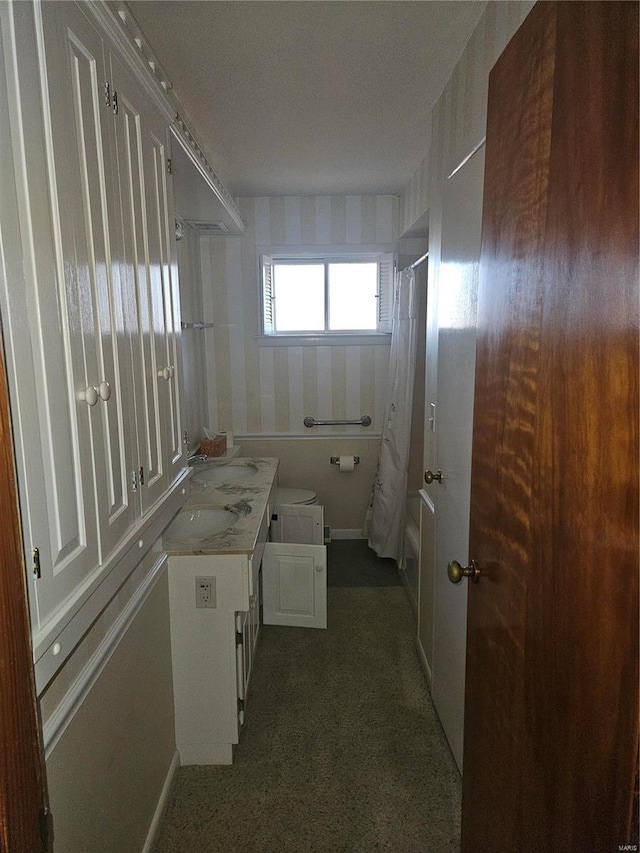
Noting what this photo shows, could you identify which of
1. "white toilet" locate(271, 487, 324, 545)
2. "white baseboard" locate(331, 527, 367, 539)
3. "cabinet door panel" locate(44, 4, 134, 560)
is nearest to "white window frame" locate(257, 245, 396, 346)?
"white toilet" locate(271, 487, 324, 545)

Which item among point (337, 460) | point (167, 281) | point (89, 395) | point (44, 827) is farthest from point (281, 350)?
point (44, 827)

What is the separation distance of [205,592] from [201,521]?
56 cm

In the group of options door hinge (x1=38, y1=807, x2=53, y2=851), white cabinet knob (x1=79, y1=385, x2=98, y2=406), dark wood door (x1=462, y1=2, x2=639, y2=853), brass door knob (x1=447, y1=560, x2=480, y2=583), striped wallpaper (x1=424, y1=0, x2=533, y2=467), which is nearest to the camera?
dark wood door (x1=462, y1=2, x2=639, y2=853)

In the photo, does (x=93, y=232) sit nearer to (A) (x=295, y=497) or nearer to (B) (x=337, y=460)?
(A) (x=295, y=497)

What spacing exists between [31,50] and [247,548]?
1.47m

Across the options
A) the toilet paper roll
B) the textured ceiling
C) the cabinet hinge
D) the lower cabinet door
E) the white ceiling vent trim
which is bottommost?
the lower cabinet door

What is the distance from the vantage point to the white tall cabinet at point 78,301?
80cm

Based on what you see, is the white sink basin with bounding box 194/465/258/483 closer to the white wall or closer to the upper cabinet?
the white wall

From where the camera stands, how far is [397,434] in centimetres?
344

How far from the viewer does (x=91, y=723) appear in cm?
116

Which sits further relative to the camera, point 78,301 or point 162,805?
point 162,805

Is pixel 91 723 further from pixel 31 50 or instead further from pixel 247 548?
pixel 31 50

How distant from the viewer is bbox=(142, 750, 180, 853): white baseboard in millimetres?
1563

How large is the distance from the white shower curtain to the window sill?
0.14m
